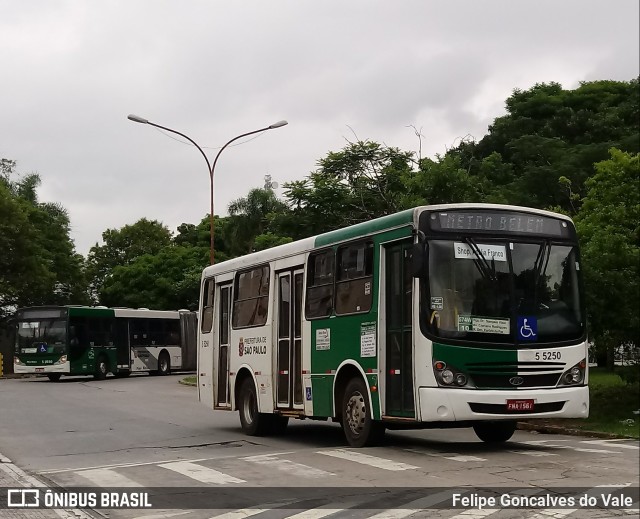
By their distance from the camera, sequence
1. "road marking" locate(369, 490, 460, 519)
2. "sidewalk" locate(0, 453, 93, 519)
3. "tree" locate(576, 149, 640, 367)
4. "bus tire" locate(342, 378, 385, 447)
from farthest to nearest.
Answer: "tree" locate(576, 149, 640, 367)
"bus tire" locate(342, 378, 385, 447)
"sidewalk" locate(0, 453, 93, 519)
"road marking" locate(369, 490, 460, 519)

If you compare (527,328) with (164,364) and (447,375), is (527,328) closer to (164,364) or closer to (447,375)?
(447,375)

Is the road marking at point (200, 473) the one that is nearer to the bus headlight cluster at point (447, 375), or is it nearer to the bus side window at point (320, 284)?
the bus headlight cluster at point (447, 375)

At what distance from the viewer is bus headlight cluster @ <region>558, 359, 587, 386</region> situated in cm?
1273

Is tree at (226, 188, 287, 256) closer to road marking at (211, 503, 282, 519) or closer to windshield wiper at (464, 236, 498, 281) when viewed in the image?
windshield wiper at (464, 236, 498, 281)

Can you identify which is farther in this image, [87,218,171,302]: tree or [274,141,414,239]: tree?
[87,218,171,302]: tree

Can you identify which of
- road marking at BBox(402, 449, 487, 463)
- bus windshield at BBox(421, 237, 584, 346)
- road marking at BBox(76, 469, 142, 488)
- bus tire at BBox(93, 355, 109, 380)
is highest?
bus windshield at BBox(421, 237, 584, 346)

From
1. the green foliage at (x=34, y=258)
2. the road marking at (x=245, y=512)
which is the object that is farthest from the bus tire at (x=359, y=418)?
the green foliage at (x=34, y=258)

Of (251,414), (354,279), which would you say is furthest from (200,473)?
(251,414)

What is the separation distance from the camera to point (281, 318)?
16.3 metres

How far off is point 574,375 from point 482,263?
1.89 m

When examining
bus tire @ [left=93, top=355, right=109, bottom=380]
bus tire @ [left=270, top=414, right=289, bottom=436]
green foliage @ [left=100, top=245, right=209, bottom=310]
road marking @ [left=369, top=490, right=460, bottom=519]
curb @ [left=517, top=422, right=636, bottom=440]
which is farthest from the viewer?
green foliage @ [left=100, top=245, right=209, bottom=310]

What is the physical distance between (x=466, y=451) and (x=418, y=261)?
9.20 feet

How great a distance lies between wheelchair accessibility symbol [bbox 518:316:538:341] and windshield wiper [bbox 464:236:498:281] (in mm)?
628

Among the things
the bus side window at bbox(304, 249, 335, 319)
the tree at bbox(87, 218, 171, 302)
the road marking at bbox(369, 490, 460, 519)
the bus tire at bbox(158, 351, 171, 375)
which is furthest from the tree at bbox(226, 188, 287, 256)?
the road marking at bbox(369, 490, 460, 519)
